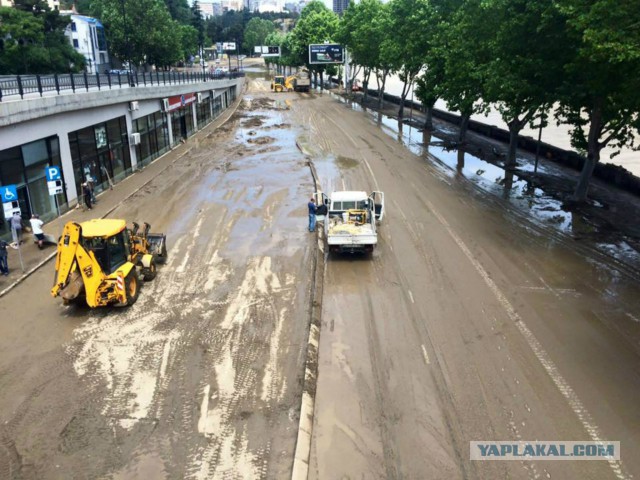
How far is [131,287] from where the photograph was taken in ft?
49.4

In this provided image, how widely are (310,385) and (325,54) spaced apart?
8191cm

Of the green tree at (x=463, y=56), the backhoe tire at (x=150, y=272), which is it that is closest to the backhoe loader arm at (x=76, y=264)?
the backhoe tire at (x=150, y=272)

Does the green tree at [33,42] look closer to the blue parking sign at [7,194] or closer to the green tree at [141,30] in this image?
the green tree at [141,30]

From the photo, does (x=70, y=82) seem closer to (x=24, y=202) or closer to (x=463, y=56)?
(x=24, y=202)

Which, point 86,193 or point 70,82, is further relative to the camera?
point 70,82

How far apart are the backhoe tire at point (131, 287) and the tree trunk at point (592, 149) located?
71.2 ft

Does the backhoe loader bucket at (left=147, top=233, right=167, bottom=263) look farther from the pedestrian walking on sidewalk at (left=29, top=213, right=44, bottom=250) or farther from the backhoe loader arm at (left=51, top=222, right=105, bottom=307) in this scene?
the pedestrian walking on sidewalk at (left=29, top=213, right=44, bottom=250)

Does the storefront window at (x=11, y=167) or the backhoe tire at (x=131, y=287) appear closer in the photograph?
the backhoe tire at (x=131, y=287)

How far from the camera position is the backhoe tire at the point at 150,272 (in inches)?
650

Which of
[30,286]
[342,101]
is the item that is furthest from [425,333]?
[342,101]

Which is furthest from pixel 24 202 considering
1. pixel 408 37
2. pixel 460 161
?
pixel 408 37

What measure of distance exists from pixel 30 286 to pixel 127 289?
4254 millimetres

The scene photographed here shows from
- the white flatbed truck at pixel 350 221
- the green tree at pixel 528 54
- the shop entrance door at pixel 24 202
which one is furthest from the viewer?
the green tree at pixel 528 54

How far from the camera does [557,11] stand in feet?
65.8
